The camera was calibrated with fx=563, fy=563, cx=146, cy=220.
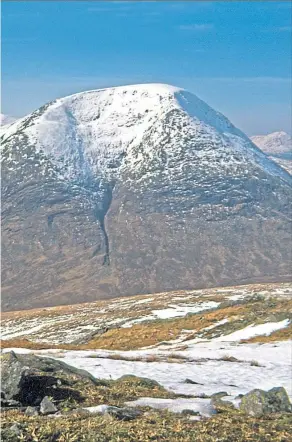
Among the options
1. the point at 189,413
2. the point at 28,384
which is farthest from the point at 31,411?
the point at 189,413

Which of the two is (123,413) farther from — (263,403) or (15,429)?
(263,403)

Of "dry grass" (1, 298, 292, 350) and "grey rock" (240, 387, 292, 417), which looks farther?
"dry grass" (1, 298, 292, 350)

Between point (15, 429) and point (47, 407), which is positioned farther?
point (47, 407)

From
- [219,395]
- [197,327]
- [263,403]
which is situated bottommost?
[197,327]

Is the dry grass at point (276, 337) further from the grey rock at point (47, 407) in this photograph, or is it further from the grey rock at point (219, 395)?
the grey rock at point (47, 407)

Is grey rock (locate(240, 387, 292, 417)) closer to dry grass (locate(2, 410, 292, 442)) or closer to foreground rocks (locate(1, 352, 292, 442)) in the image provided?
foreground rocks (locate(1, 352, 292, 442))

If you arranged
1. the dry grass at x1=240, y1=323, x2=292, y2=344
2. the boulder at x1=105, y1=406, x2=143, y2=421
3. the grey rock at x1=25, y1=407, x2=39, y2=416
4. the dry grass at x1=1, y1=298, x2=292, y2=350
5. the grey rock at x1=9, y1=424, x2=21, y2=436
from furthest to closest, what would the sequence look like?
the dry grass at x1=1, y1=298, x2=292, y2=350, the dry grass at x1=240, y1=323, x2=292, y2=344, the grey rock at x1=25, y1=407, x2=39, y2=416, the boulder at x1=105, y1=406, x2=143, y2=421, the grey rock at x1=9, y1=424, x2=21, y2=436

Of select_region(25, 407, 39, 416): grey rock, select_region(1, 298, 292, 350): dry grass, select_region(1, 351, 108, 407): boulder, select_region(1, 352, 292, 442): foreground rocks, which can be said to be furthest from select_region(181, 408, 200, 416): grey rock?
select_region(1, 298, 292, 350): dry grass

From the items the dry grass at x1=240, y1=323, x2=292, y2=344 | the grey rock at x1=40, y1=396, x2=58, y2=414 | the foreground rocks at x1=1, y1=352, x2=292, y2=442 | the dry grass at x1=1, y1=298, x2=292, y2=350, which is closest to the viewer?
the foreground rocks at x1=1, y1=352, x2=292, y2=442

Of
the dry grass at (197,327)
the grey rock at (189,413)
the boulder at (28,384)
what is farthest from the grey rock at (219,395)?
the dry grass at (197,327)

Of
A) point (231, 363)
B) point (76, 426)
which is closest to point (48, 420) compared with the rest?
point (76, 426)
